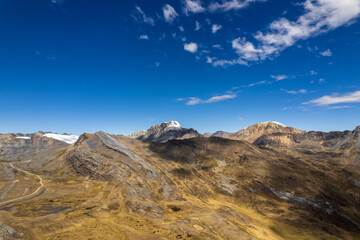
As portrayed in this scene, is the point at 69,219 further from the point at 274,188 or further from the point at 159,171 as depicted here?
the point at 274,188

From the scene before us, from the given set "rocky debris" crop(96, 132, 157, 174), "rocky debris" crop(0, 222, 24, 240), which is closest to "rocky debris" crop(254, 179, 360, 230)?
"rocky debris" crop(96, 132, 157, 174)

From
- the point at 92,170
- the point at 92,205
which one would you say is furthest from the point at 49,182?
the point at 92,205

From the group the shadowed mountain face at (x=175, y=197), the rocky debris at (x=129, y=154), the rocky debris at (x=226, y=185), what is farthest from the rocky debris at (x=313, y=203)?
the rocky debris at (x=129, y=154)

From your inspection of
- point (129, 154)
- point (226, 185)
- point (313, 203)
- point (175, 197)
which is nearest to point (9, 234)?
point (175, 197)

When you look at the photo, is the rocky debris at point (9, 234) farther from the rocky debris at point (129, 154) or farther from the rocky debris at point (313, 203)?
the rocky debris at point (313, 203)

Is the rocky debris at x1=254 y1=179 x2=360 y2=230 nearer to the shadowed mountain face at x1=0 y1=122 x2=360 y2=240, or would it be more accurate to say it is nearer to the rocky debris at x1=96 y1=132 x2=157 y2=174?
the shadowed mountain face at x1=0 y1=122 x2=360 y2=240

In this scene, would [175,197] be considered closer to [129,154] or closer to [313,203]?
[129,154]
